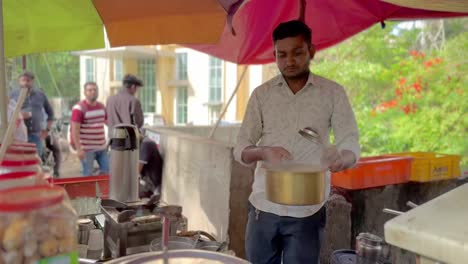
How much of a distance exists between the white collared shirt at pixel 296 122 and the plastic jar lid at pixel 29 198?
1180 mm

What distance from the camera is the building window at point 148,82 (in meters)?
16.0

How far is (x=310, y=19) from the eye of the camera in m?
3.79

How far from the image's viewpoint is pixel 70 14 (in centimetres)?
280

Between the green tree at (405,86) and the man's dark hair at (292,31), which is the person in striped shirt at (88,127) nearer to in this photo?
the man's dark hair at (292,31)

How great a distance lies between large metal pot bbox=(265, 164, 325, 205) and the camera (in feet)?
5.16

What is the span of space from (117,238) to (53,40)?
1756 mm

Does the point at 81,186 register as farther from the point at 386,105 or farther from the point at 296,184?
the point at 386,105

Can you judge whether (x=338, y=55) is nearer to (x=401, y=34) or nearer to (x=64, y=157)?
(x=401, y=34)

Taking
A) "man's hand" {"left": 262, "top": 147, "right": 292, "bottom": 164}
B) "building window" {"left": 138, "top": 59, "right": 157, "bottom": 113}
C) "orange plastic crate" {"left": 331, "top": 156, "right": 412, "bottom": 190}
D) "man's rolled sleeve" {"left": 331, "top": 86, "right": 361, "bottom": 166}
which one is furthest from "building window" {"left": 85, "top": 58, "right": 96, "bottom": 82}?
"man's hand" {"left": 262, "top": 147, "right": 292, "bottom": 164}

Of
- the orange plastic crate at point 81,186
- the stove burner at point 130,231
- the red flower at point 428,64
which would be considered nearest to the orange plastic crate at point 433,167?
the stove burner at point 130,231

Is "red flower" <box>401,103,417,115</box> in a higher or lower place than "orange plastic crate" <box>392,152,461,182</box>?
higher

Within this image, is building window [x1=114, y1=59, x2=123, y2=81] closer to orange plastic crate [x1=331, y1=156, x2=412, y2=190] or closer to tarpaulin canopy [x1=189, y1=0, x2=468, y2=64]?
tarpaulin canopy [x1=189, y1=0, x2=468, y2=64]

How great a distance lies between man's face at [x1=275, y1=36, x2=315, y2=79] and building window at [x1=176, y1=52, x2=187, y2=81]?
12885 mm

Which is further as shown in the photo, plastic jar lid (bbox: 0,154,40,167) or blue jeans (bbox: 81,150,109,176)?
blue jeans (bbox: 81,150,109,176)
